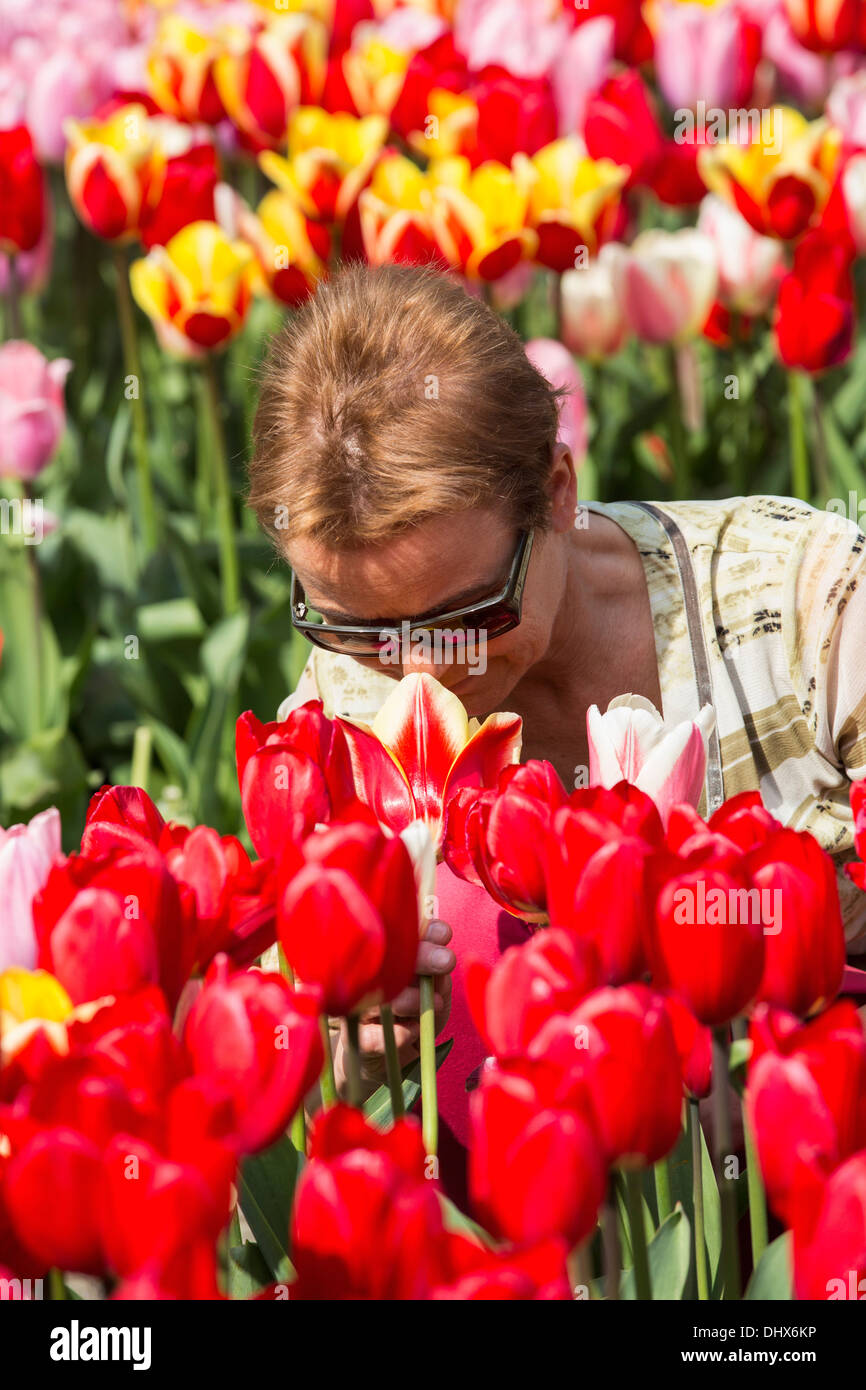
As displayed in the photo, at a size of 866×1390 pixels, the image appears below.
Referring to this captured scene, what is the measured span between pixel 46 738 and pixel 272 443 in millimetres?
1333

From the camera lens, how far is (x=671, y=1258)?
2.95ft

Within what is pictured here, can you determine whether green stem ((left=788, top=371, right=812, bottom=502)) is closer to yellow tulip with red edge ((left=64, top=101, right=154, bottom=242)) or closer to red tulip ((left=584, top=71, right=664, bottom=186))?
red tulip ((left=584, top=71, right=664, bottom=186))

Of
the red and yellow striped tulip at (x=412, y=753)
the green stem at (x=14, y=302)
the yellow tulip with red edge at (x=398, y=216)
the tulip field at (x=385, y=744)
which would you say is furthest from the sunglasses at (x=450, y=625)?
the green stem at (x=14, y=302)

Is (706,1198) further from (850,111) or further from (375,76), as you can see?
→ (375,76)

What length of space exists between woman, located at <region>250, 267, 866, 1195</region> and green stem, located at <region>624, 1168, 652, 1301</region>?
0.29m

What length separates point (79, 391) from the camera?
398cm

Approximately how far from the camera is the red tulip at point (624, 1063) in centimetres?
75

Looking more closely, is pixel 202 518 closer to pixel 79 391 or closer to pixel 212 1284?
pixel 79 391

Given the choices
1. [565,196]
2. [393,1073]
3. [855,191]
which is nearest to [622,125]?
[565,196]

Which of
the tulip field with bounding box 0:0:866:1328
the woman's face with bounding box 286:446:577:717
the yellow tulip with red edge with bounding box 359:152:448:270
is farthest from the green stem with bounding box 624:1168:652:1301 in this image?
the yellow tulip with red edge with bounding box 359:152:448:270

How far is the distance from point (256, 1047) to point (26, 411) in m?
2.08

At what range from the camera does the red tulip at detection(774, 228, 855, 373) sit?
2.55m

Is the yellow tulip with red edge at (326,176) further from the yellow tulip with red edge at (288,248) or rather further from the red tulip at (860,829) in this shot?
the red tulip at (860,829)
